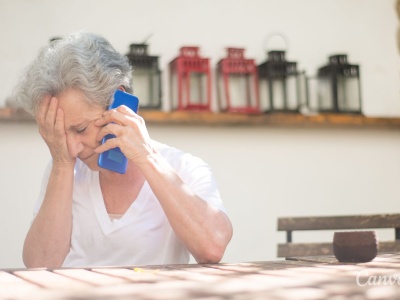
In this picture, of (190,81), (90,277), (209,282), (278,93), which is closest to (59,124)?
(90,277)

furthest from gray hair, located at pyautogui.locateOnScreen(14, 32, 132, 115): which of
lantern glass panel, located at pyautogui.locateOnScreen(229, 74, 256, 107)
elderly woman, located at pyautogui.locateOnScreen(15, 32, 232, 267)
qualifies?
lantern glass panel, located at pyautogui.locateOnScreen(229, 74, 256, 107)

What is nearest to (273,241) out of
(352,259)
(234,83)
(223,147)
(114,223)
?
(223,147)

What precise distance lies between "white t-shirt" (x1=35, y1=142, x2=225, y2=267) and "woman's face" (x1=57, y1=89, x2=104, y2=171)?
0.14 m

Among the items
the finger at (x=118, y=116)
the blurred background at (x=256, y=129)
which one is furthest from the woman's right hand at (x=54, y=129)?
the blurred background at (x=256, y=129)

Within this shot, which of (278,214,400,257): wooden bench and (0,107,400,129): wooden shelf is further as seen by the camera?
(0,107,400,129): wooden shelf

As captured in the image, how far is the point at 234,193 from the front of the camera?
3.94m

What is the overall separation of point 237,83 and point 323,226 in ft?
5.37

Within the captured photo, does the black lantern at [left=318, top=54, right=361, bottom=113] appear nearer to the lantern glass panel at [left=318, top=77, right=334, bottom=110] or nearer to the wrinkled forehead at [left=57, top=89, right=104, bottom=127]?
the lantern glass panel at [left=318, top=77, right=334, bottom=110]

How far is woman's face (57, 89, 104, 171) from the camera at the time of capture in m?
1.86

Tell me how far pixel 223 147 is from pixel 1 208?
1383mm

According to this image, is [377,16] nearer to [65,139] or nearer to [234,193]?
[234,193]

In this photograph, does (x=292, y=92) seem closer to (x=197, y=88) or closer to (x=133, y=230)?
(x=197, y=88)

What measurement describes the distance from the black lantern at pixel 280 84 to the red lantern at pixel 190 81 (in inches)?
15.0

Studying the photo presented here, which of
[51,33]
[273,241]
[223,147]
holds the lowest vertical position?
[273,241]
